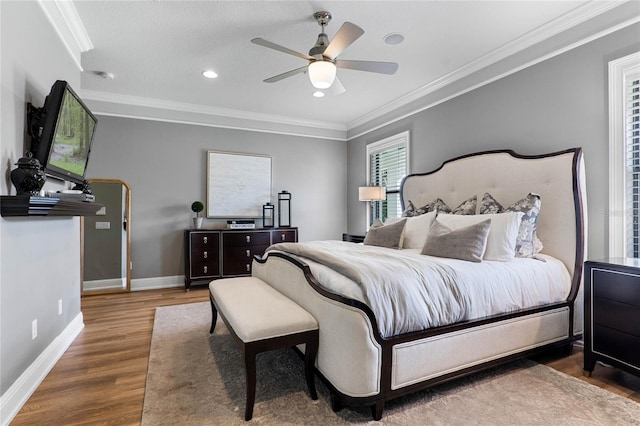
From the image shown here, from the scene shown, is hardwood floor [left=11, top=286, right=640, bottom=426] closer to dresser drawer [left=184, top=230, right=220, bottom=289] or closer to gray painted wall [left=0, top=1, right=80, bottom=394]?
gray painted wall [left=0, top=1, right=80, bottom=394]

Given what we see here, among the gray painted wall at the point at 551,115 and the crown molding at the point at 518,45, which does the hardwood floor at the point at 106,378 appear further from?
the crown molding at the point at 518,45

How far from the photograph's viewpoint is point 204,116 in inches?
203

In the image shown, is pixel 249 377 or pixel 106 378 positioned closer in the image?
pixel 249 377

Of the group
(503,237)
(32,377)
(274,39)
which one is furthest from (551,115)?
(32,377)

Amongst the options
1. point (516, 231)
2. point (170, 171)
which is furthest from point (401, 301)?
point (170, 171)

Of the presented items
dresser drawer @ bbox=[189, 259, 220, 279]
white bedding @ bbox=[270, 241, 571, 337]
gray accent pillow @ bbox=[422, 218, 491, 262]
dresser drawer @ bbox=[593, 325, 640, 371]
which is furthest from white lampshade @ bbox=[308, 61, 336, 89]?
dresser drawer @ bbox=[189, 259, 220, 279]

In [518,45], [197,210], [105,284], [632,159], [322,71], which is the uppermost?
[518,45]

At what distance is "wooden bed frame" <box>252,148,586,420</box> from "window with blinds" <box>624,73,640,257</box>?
0.28 metres

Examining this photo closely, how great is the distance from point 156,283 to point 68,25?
3468mm

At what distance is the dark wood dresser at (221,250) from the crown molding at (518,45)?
297 centimetres

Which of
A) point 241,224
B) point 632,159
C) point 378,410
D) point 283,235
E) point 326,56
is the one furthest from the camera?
point 283,235

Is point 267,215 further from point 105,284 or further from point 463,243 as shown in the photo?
point 463,243

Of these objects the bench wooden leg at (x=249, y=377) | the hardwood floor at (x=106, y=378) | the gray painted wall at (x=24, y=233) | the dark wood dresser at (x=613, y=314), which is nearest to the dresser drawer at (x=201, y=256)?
the hardwood floor at (x=106, y=378)

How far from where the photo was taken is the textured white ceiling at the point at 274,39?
2.65 metres
